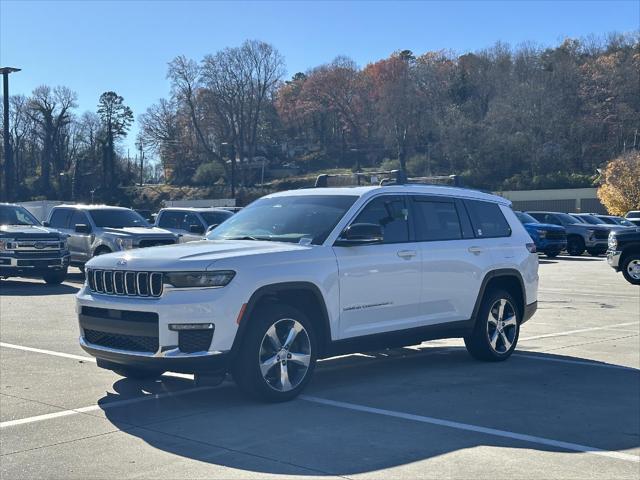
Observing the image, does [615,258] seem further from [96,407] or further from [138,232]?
[96,407]

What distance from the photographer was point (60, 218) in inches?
861

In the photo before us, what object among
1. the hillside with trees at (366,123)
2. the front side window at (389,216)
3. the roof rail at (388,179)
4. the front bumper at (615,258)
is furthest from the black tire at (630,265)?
the hillside with trees at (366,123)

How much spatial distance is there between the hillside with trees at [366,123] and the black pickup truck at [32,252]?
53711 millimetres

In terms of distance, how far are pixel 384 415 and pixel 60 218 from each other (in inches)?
659

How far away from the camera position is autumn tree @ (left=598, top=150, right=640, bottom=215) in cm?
5366

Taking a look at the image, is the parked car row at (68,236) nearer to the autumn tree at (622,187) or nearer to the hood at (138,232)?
the hood at (138,232)

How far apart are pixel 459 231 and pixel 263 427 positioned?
3.74 meters

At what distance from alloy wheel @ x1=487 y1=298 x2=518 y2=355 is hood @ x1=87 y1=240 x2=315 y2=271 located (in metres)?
2.91

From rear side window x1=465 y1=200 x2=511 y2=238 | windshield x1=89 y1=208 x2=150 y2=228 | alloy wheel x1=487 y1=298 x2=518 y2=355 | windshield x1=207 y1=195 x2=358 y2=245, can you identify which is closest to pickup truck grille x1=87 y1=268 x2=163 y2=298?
windshield x1=207 y1=195 x2=358 y2=245

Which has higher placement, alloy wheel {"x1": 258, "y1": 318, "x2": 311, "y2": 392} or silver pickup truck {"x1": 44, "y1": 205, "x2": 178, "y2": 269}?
silver pickup truck {"x1": 44, "y1": 205, "x2": 178, "y2": 269}

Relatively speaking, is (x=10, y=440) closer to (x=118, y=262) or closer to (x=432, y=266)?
(x=118, y=262)

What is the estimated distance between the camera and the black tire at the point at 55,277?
1953cm

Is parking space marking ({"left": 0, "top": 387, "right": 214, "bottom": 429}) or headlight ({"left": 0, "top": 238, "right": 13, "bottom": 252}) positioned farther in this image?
headlight ({"left": 0, "top": 238, "right": 13, "bottom": 252})

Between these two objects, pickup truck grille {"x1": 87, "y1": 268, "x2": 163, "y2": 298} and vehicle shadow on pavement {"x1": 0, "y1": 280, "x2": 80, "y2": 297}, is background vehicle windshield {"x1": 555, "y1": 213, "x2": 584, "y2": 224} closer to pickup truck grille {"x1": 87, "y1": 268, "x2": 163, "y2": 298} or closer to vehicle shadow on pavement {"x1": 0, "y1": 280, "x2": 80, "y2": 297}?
vehicle shadow on pavement {"x1": 0, "y1": 280, "x2": 80, "y2": 297}
